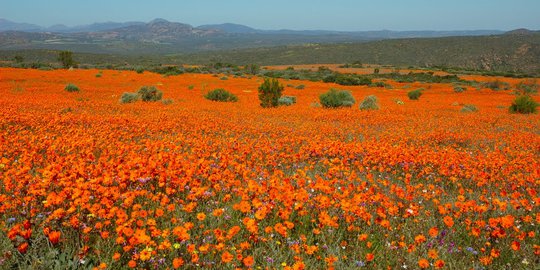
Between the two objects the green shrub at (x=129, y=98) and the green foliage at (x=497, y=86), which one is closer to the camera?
the green shrub at (x=129, y=98)

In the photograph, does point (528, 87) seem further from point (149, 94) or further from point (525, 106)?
point (149, 94)

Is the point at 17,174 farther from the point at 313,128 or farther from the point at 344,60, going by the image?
the point at 344,60

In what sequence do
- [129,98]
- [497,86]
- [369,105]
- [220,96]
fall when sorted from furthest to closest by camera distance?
[497,86], [220,96], [129,98], [369,105]

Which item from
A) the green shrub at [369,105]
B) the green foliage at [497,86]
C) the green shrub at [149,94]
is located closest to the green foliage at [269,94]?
the green shrub at [369,105]

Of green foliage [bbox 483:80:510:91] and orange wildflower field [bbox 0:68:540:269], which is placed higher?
orange wildflower field [bbox 0:68:540:269]

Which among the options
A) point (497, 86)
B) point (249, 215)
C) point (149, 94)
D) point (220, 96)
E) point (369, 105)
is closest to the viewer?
point (249, 215)

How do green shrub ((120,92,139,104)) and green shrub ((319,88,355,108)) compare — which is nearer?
green shrub ((120,92,139,104))

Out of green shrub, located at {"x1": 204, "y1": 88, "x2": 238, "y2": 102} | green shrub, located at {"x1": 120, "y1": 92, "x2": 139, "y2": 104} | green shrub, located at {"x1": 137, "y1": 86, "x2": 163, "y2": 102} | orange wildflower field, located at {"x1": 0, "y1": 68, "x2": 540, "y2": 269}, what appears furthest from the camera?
green shrub, located at {"x1": 204, "y1": 88, "x2": 238, "y2": 102}

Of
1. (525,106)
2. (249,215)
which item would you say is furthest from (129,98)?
(525,106)

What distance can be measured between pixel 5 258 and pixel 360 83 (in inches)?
1796

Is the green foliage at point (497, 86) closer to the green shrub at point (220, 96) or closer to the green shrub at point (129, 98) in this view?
the green shrub at point (220, 96)

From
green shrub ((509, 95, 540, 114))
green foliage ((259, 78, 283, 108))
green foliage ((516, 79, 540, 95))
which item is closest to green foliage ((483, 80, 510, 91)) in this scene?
green foliage ((516, 79, 540, 95))

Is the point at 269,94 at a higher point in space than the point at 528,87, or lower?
higher

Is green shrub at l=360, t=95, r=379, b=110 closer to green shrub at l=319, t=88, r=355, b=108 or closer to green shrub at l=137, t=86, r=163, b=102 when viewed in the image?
green shrub at l=319, t=88, r=355, b=108
